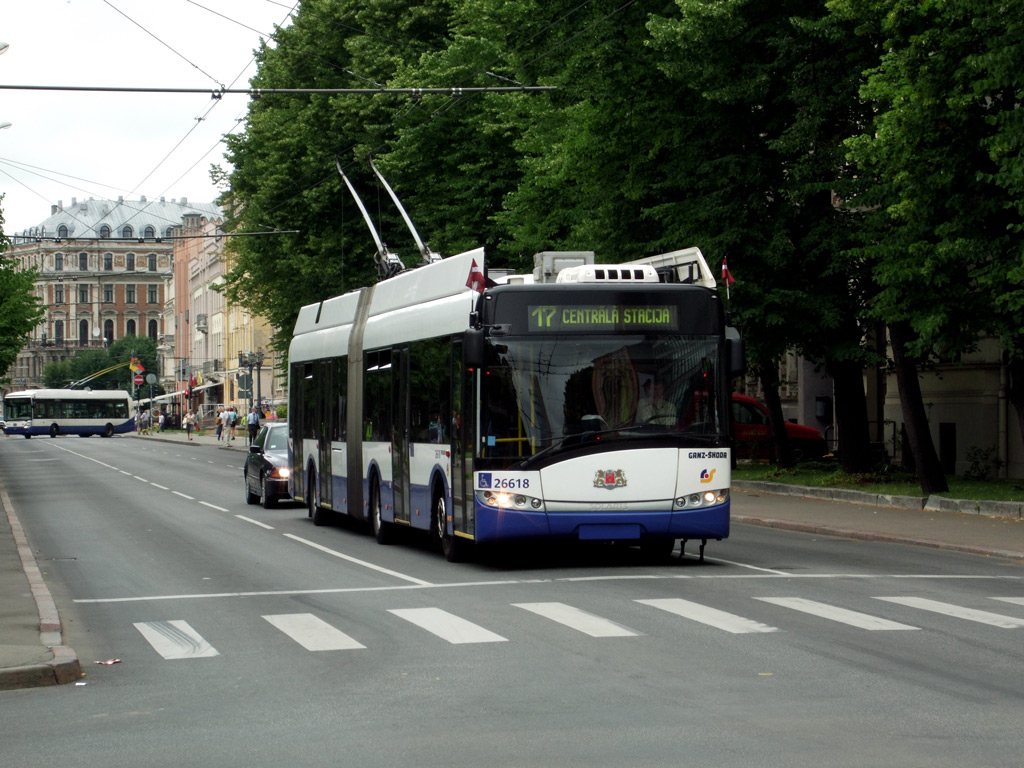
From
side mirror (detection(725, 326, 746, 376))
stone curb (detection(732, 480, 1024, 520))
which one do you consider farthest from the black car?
side mirror (detection(725, 326, 746, 376))

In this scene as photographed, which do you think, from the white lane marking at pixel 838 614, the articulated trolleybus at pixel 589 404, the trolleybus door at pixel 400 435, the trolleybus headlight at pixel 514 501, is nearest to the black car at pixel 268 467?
the trolleybus door at pixel 400 435

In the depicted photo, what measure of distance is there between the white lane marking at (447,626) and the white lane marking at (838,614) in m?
2.67

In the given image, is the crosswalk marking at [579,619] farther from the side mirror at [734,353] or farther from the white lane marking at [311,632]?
the side mirror at [734,353]

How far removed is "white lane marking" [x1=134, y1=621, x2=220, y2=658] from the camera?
1102 centimetres

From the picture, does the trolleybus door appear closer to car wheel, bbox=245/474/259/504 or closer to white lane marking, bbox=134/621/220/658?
white lane marking, bbox=134/621/220/658

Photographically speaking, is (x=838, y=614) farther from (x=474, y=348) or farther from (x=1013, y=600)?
(x=474, y=348)

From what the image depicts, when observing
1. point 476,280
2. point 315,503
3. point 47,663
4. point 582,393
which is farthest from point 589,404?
point 315,503

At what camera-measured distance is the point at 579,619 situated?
12.1 m

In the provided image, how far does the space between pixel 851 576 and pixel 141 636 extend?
7.04 m

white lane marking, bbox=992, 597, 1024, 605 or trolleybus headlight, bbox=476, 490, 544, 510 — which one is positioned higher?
trolleybus headlight, bbox=476, 490, 544, 510

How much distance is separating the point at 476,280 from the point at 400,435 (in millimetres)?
3449

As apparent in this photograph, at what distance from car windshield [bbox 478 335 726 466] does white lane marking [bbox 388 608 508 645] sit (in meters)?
3.14

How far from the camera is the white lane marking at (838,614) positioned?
11.7m

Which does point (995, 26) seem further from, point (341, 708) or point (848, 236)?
point (341, 708)
